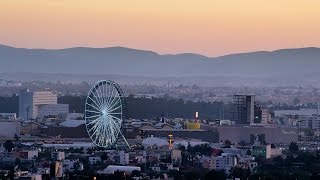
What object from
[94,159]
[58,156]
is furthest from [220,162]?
[58,156]

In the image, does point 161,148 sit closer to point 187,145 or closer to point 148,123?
point 187,145

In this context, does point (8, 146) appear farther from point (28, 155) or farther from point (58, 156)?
point (58, 156)

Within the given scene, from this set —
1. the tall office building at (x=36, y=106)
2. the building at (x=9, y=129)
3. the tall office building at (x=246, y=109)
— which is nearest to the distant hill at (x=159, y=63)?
the tall office building at (x=36, y=106)

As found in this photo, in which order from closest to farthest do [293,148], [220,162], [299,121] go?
[220,162] → [293,148] → [299,121]

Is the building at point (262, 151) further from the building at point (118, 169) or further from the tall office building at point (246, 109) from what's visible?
the tall office building at point (246, 109)

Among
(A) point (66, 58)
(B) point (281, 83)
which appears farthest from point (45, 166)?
(A) point (66, 58)

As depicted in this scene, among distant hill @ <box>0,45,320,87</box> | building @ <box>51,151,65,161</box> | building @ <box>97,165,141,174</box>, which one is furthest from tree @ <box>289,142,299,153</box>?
distant hill @ <box>0,45,320,87</box>

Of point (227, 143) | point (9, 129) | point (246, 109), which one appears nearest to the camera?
point (227, 143)
